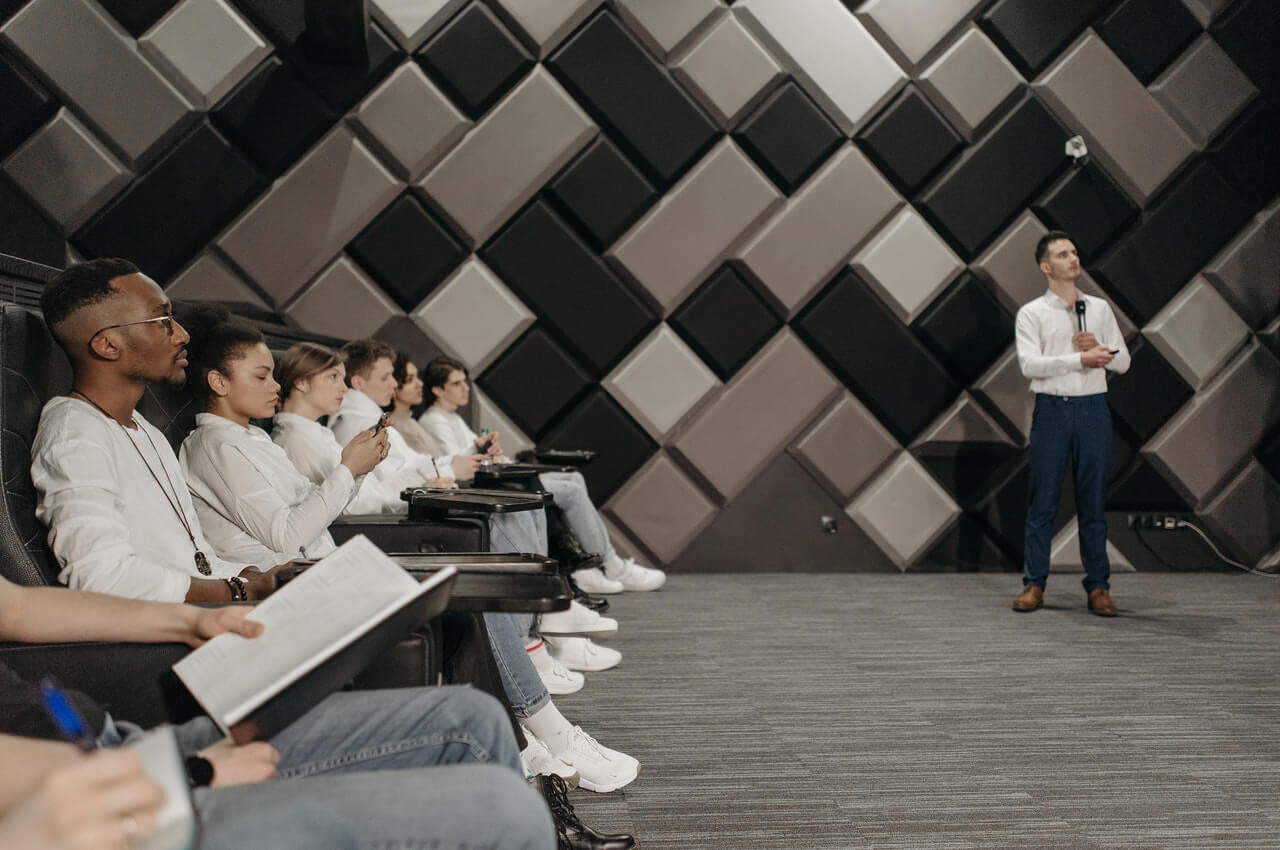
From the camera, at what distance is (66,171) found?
157 inches

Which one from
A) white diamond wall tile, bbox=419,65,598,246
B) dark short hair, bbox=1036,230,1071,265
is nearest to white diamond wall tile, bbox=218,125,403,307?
white diamond wall tile, bbox=419,65,598,246

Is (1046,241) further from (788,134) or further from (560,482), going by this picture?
(560,482)

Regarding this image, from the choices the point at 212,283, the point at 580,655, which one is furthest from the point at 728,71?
the point at 580,655

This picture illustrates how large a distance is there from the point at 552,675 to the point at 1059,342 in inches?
92.2

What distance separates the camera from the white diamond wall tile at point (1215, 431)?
438cm

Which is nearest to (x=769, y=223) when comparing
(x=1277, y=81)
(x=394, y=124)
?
(x=394, y=124)

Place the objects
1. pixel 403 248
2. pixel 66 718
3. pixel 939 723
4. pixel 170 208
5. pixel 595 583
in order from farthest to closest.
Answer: pixel 403 248 < pixel 170 208 < pixel 595 583 < pixel 939 723 < pixel 66 718

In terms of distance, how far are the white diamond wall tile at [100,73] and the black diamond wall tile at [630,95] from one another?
165 centimetres

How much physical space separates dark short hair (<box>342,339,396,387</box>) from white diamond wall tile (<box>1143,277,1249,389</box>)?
3434mm

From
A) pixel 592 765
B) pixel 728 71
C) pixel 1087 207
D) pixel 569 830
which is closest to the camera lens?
pixel 569 830

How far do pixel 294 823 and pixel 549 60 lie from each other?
3.95 metres

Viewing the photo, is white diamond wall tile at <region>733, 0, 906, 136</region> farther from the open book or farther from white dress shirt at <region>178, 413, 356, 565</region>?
the open book

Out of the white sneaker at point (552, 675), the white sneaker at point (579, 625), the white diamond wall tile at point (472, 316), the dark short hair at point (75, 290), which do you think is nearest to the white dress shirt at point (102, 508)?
the dark short hair at point (75, 290)

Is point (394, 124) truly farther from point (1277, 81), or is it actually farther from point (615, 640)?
point (1277, 81)
